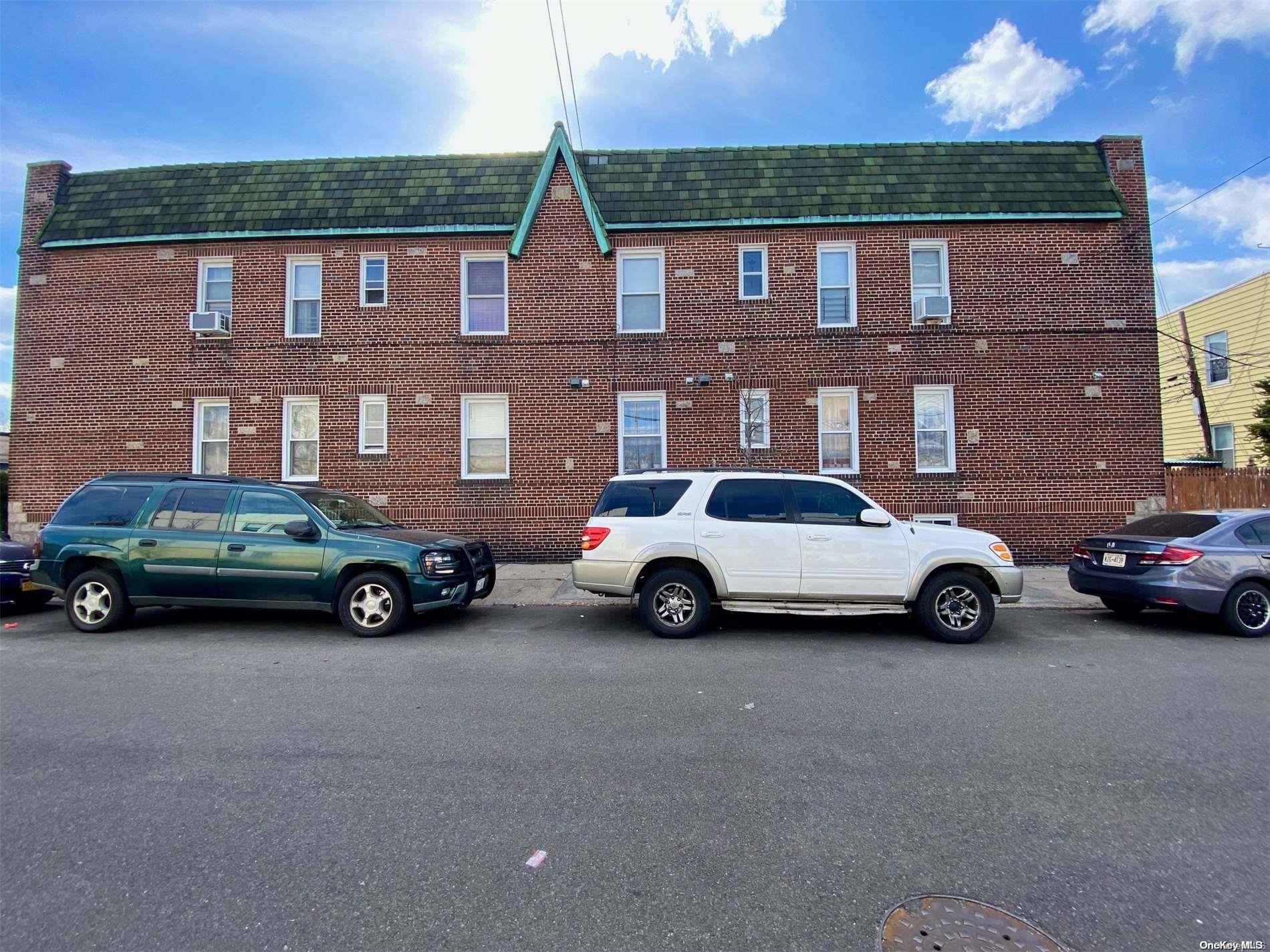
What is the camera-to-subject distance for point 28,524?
510 inches

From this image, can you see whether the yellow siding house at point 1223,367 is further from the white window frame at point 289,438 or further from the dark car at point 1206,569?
the white window frame at point 289,438

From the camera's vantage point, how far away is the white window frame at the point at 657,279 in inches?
505

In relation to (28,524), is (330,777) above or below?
below

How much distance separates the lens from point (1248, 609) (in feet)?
24.4

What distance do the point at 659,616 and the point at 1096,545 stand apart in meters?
5.63

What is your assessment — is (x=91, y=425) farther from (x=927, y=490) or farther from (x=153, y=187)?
(x=927, y=490)

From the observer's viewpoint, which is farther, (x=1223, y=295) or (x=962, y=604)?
(x=1223, y=295)

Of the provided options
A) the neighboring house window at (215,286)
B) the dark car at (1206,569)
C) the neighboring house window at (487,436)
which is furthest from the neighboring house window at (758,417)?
the neighboring house window at (215,286)

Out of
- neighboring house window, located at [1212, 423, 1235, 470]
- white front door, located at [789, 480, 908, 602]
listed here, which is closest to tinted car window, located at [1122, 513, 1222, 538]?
white front door, located at [789, 480, 908, 602]

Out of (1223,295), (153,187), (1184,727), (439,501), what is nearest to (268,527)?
(439,501)

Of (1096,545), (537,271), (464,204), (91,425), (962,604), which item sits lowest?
(962,604)

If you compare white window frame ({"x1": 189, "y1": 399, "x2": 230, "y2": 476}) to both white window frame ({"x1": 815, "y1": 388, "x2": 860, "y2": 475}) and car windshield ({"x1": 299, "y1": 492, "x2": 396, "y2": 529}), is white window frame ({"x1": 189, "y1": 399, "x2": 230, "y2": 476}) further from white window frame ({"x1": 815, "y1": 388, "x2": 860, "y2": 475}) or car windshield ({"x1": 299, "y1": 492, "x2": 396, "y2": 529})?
white window frame ({"x1": 815, "y1": 388, "x2": 860, "y2": 475})

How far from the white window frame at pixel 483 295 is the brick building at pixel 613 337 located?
58 millimetres

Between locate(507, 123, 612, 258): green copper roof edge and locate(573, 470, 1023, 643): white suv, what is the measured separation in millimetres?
7171
